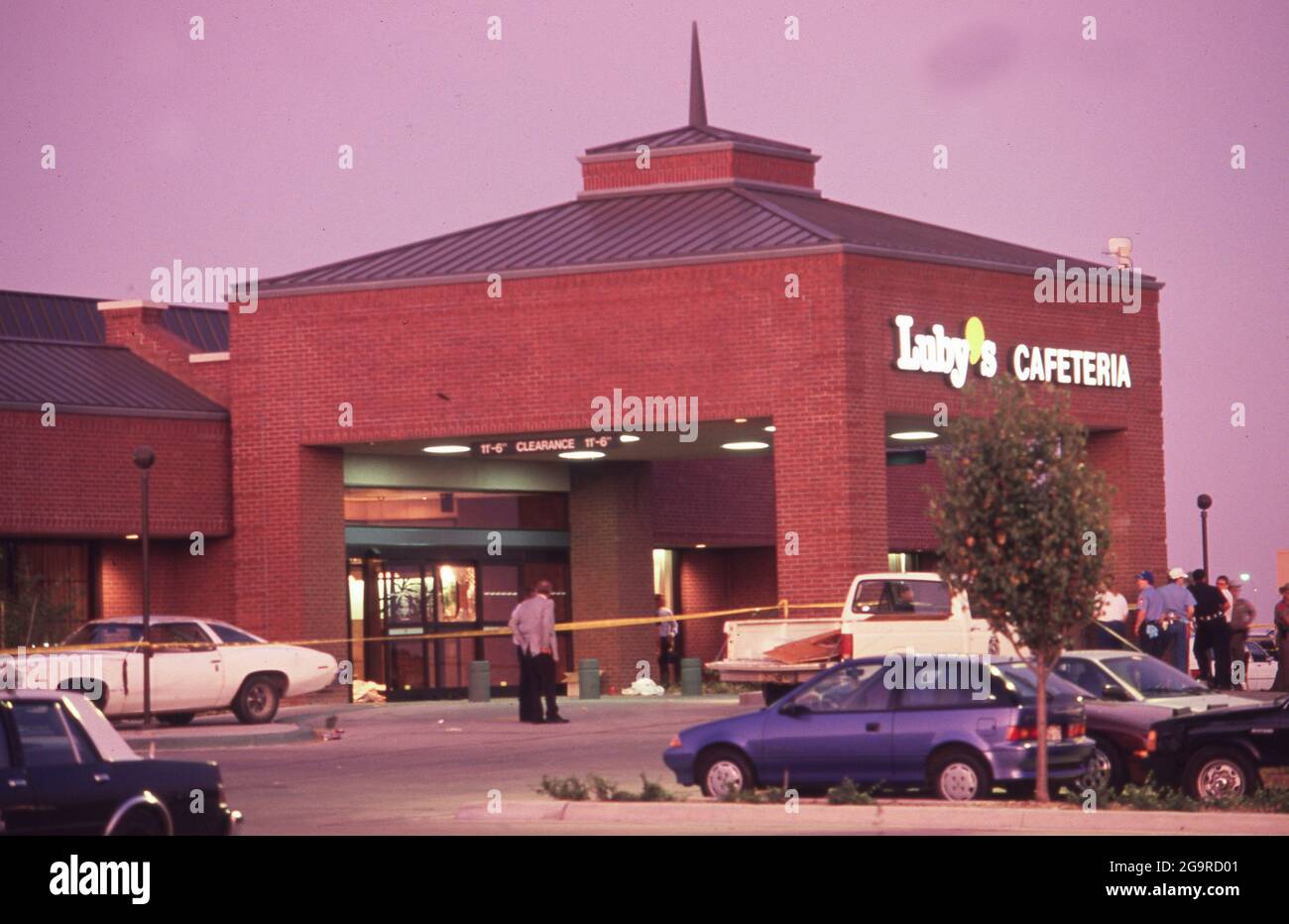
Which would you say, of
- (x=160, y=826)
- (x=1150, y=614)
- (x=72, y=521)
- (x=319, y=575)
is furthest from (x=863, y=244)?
(x=160, y=826)

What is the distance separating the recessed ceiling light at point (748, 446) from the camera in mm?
40147

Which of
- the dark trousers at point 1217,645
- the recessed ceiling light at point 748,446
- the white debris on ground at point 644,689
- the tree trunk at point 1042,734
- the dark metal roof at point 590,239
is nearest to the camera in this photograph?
the tree trunk at point 1042,734

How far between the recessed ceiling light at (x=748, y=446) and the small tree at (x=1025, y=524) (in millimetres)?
19889

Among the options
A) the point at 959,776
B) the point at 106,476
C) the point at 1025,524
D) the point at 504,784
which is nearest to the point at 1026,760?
the point at 959,776

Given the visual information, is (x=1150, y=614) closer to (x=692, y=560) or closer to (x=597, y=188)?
(x=597, y=188)

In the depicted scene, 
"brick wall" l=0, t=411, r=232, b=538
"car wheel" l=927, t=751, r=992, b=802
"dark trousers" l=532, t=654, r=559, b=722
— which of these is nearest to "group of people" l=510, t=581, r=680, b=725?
"dark trousers" l=532, t=654, r=559, b=722

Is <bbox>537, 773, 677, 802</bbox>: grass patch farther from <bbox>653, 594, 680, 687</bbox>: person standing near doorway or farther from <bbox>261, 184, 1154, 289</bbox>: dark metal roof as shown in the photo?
<bbox>653, 594, 680, 687</bbox>: person standing near doorway

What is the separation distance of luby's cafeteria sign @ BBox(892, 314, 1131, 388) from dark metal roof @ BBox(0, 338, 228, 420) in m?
12.1

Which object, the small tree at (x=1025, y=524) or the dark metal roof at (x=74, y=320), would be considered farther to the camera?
the dark metal roof at (x=74, y=320)

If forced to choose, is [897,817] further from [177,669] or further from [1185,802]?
[177,669]

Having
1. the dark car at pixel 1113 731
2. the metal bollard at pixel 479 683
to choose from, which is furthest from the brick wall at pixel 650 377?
the dark car at pixel 1113 731

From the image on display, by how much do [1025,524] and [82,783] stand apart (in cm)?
898

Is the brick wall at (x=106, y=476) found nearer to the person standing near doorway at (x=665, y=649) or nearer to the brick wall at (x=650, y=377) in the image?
the brick wall at (x=650, y=377)
